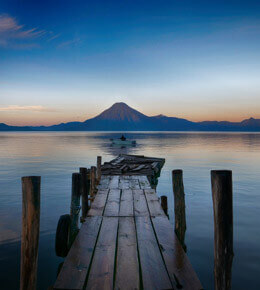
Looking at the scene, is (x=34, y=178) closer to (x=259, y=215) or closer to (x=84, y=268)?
(x=84, y=268)

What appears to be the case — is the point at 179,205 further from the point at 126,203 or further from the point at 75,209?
the point at 75,209

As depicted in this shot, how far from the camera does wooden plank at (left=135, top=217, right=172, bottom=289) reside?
395 cm

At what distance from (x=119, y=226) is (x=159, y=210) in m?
1.78

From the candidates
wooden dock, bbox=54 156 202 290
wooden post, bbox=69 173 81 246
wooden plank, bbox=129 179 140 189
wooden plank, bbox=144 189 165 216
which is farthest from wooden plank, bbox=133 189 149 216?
wooden post, bbox=69 173 81 246

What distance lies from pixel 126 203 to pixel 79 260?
3927 mm

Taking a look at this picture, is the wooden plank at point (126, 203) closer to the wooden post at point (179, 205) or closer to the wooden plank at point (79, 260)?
the wooden plank at point (79, 260)

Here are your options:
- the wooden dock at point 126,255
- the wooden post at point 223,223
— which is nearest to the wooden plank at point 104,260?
the wooden dock at point 126,255

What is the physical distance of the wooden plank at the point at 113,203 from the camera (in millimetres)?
7417

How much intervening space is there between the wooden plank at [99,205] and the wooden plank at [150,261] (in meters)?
1.61

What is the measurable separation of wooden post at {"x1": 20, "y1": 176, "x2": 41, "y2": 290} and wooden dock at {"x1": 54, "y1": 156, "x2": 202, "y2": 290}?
1.75ft

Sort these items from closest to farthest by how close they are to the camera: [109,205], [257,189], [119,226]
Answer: [119,226] → [109,205] → [257,189]

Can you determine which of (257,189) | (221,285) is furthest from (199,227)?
(257,189)

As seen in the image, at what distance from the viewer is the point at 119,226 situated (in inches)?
248

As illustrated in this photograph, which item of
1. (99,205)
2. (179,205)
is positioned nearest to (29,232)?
(179,205)
